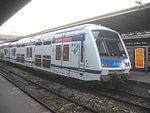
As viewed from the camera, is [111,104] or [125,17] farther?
[125,17]

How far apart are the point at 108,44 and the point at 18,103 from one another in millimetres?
5124

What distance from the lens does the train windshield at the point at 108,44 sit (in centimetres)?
1312

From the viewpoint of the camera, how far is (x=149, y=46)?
20.1m

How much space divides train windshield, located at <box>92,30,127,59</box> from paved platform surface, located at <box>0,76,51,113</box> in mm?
3884

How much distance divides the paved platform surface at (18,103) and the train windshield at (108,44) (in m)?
3.88

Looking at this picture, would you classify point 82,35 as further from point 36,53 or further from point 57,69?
point 36,53

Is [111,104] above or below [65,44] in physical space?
below

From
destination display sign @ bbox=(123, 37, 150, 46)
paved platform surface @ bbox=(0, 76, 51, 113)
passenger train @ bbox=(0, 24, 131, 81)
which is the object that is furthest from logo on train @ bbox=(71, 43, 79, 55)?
destination display sign @ bbox=(123, 37, 150, 46)

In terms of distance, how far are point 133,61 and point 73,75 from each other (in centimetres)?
871

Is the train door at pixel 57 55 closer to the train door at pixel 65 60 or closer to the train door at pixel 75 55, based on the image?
the train door at pixel 65 60

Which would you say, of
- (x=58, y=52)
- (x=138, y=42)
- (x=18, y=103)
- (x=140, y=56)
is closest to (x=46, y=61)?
(x=58, y=52)

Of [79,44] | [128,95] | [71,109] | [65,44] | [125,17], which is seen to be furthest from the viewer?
[125,17]

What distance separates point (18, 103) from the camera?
10742 millimetres

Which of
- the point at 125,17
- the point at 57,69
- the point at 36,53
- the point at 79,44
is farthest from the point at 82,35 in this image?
the point at 36,53
